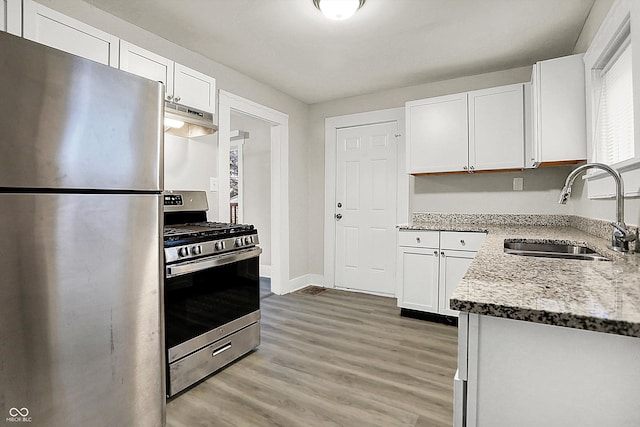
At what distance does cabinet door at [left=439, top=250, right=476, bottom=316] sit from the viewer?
2.86m

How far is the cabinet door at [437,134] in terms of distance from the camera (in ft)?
10.3

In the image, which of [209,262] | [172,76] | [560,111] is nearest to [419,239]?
[560,111]

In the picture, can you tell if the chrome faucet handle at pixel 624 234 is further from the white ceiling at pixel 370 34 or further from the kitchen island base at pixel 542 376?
the white ceiling at pixel 370 34

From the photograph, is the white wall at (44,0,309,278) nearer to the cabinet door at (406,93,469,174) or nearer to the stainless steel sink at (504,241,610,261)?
the cabinet door at (406,93,469,174)

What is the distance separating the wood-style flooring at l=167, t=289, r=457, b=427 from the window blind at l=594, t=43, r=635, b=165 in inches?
61.4

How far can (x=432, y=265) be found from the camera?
3.00m

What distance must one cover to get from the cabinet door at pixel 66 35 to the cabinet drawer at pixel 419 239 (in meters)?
2.56

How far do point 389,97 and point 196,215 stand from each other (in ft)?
8.39

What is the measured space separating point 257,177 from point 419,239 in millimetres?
2733

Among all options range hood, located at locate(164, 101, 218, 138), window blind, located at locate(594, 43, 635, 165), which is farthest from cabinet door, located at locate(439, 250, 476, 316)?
range hood, located at locate(164, 101, 218, 138)

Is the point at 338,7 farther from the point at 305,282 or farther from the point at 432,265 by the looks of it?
the point at 305,282

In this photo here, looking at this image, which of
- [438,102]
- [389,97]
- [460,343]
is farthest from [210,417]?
[389,97]

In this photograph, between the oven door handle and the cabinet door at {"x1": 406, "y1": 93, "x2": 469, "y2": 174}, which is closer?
the oven door handle

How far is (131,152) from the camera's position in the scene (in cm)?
124
